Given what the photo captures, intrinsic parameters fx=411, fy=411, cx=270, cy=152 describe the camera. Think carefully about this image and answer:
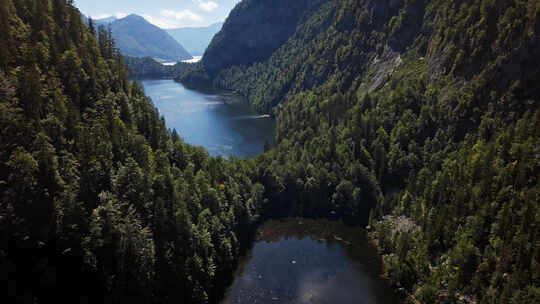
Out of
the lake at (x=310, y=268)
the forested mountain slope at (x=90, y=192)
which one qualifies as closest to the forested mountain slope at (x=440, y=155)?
the lake at (x=310, y=268)

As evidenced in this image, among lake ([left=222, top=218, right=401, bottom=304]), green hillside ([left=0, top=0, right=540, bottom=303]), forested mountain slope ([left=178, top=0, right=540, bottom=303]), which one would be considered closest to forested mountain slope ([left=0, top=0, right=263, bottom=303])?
green hillside ([left=0, top=0, right=540, bottom=303])

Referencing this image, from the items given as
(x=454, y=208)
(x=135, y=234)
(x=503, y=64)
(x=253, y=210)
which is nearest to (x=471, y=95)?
(x=503, y=64)

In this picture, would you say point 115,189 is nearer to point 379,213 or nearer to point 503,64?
point 379,213

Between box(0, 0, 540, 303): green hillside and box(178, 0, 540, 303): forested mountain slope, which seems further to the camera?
box(178, 0, 540, 303): forested mountain slope

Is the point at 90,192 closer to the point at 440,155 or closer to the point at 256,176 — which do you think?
the point at 256,176

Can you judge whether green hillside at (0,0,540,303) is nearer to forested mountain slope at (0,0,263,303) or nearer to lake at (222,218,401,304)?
forested mountain slope at (0,0,263,303)
